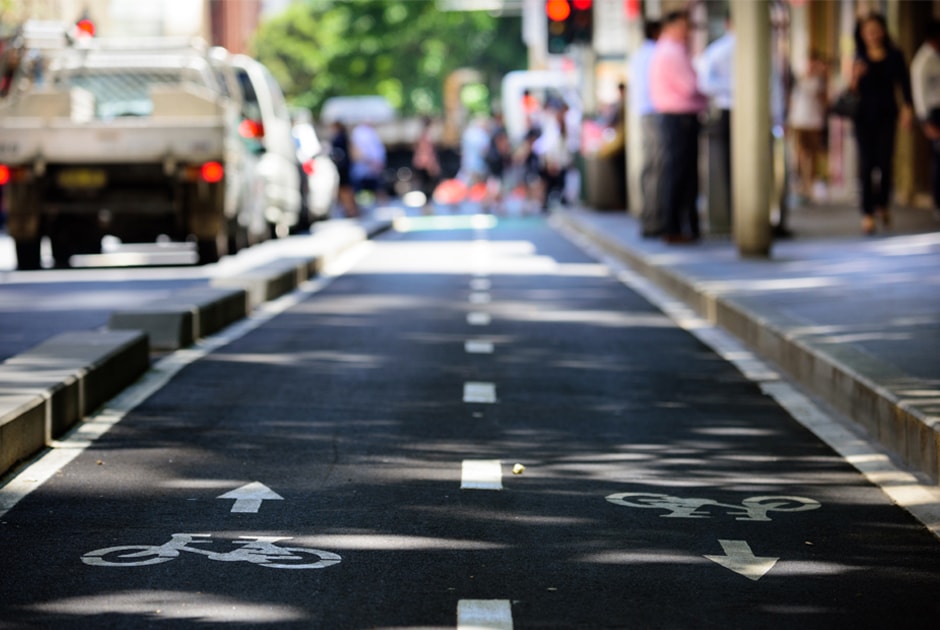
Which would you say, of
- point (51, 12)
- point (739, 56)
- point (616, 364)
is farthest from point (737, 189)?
point (51, 12)

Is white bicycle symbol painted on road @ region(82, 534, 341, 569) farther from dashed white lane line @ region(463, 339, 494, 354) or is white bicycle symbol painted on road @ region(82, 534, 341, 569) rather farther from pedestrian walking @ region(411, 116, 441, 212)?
pedestrian walking @ region(411, 116, 441, 212)

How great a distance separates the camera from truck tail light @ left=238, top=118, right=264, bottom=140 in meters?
23.6

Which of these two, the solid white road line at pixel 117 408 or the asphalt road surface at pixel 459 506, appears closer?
the asphalt road surface at pixel 459 506

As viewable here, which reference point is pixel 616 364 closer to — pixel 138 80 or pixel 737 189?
pixel 737 189

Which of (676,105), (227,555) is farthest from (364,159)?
(227,555)

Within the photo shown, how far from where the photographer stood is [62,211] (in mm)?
20938

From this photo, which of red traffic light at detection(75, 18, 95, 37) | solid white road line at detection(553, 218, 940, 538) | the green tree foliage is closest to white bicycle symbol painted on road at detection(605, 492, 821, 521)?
solid white road line at detection(553, 218, 940, 538)

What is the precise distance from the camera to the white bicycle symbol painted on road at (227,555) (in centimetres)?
624

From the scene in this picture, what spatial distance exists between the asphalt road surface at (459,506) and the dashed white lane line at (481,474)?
18 mm

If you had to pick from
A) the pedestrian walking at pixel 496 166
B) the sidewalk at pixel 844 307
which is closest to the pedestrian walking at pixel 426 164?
the pedestrian walking at pixel 496 166

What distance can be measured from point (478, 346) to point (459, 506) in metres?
5.52

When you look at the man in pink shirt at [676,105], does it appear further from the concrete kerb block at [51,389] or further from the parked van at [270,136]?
the concrete kerb block at [51,389]

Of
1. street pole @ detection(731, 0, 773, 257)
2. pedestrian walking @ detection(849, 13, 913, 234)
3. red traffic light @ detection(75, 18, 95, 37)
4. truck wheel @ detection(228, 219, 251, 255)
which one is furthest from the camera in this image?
red traffic light @ detection(75, 18, 95, 37)

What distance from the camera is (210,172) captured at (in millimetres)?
20984
